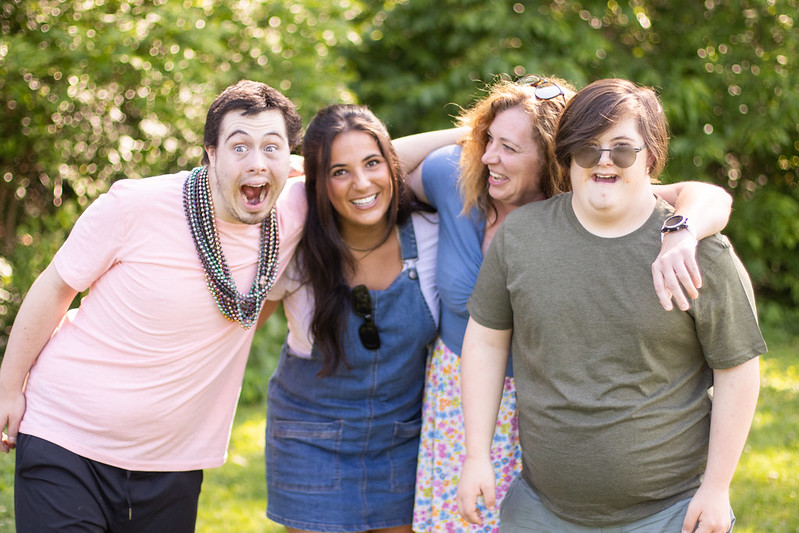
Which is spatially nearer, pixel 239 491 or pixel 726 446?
pixel 726 446

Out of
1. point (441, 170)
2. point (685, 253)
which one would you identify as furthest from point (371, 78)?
point (685, 253)

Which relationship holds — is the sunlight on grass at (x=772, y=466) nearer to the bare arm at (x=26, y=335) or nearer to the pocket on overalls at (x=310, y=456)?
the pocket on overalls at (x=310, y=456)

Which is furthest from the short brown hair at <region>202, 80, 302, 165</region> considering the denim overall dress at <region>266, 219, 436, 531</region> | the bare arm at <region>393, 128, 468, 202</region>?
the denim overall dress at <region>266, 219, 436, 531</region>

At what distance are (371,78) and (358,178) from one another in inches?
236

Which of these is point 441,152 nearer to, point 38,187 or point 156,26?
point 156,26

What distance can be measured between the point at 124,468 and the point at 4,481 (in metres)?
2.63

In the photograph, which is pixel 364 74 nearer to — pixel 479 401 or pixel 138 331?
pixel 138 331

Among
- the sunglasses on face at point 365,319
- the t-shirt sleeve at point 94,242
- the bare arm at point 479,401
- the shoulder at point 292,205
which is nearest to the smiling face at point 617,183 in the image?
the bare arm at point 479,401

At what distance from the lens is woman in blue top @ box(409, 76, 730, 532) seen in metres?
2.67

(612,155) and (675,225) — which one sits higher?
(612,155)

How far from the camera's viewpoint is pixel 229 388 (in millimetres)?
2801

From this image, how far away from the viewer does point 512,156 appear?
2672 millimetres

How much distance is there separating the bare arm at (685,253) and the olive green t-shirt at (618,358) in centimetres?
6

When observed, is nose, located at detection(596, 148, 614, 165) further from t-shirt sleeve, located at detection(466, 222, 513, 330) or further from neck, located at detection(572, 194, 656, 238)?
t-shirt sleeve, located at detection(466, 222, 513, 330)
